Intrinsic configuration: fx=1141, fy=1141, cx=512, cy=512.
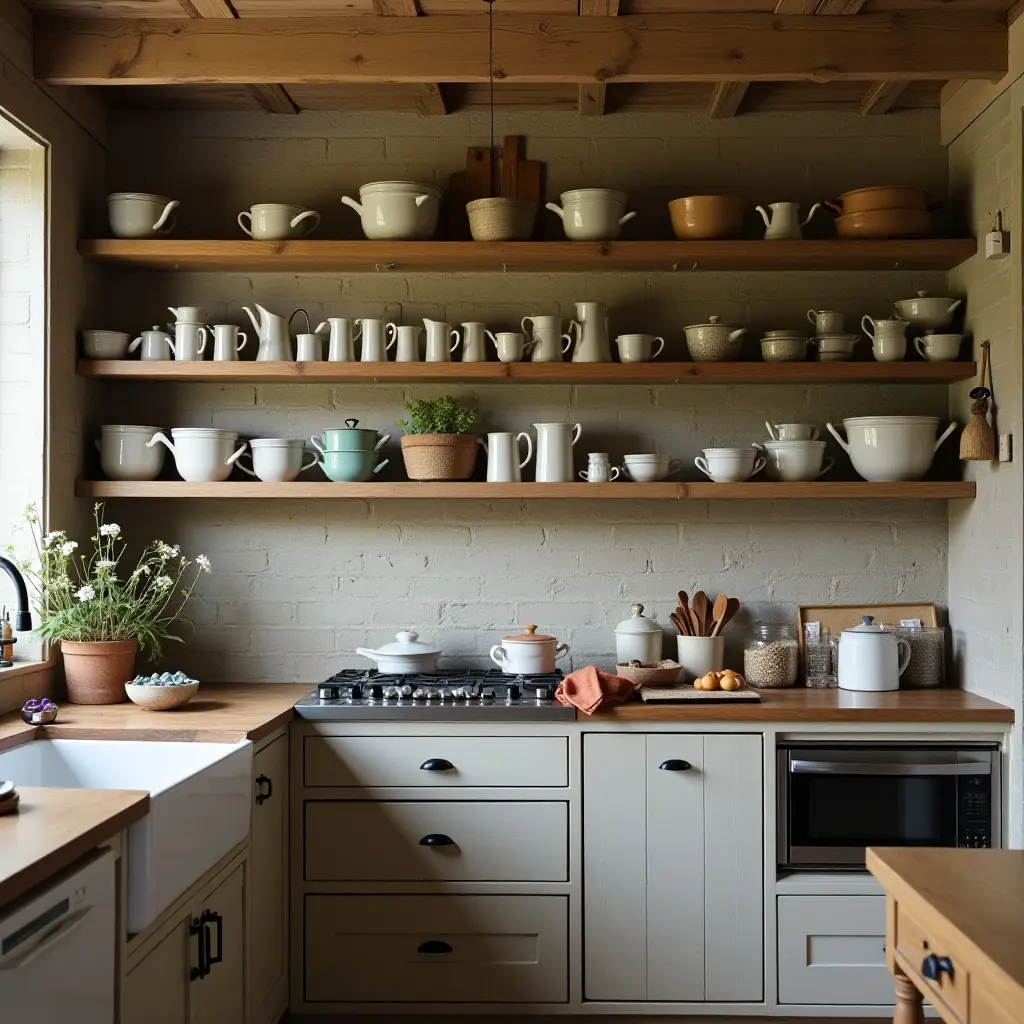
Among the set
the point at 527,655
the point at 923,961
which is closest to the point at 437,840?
the point at 527,655

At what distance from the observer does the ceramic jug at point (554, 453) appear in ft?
11.3

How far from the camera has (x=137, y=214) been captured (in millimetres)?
3402

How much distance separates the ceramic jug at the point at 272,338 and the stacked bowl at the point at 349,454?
0.27m

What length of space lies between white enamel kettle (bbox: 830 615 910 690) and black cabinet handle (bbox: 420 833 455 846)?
1247 millimetres

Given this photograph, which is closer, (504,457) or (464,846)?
(464,846)

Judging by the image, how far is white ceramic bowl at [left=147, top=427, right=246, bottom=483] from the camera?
3398 millimetres

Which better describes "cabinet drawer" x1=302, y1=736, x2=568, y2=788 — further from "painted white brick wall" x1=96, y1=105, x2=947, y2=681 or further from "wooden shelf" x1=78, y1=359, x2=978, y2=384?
"wooden shelf" x1=78, y1=359, x2=978, y2=384

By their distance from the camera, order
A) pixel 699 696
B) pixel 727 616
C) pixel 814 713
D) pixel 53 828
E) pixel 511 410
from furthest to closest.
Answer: pixel 511 410 < pixel 727 616 < pixel 699 696 < pixel 814 713 < pixel 53 828

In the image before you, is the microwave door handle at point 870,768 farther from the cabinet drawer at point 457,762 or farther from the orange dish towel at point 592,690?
the cabinet drawer at point 457,762

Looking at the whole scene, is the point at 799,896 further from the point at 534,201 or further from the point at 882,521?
the point at 534,201

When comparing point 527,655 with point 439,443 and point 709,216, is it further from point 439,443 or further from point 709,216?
point 709,216

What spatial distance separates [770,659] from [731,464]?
592mm

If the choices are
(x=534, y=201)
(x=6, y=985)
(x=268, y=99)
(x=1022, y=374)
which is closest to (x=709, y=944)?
(x=1022, y=374)

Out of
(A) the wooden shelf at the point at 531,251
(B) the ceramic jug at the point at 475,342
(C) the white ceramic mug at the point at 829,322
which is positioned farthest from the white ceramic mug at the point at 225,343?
(C) the white ceramic mug at the point at 829,322
